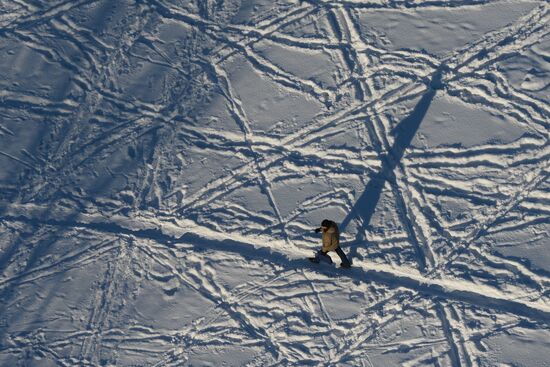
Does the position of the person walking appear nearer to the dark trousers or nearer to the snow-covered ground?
the dark trousers

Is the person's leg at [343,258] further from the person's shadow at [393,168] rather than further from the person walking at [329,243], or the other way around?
the person's shadow at [393,168]

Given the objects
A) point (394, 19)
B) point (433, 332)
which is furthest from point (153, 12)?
point (433, 332)

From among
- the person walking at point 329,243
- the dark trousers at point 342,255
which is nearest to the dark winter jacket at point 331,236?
the person walking at point 329,243

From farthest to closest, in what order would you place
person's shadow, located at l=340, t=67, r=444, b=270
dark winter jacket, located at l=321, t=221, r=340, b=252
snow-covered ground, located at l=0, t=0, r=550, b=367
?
1. person's shadow, located at l=340, t=67, r=444, b=270
2. snow-covered ground, located at l=0, t=0, r=550, b=367
3. dark winter jacket, located at l=321, t=221, r=340, b=252

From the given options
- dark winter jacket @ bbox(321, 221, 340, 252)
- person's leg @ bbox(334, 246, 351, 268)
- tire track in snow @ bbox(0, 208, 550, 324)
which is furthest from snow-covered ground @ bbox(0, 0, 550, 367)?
dark winter jacket @ bbox(321, 221, 340, 252)

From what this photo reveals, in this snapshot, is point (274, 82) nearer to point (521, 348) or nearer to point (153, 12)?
point (153, 12)
